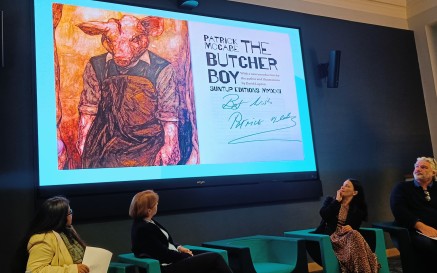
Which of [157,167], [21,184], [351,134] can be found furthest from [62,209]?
[351,134]

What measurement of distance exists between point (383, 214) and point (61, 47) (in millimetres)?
3663

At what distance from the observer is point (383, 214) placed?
496 centimetres

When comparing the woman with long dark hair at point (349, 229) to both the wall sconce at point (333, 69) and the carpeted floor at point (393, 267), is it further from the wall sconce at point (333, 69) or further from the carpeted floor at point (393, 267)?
the wall sconce at point (333, 69)

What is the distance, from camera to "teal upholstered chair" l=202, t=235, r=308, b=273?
2.99m

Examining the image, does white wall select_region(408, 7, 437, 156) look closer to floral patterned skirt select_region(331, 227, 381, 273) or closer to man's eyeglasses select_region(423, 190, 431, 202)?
man's eyeglasses select_region(423, 190, 431, 202)

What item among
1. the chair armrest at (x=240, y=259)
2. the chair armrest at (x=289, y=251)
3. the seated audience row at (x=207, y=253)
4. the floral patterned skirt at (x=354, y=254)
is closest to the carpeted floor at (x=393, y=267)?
the seated audience row at (x=207, y=253)

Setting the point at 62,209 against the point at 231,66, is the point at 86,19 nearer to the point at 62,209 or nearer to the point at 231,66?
the point at 231,66

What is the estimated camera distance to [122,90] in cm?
360

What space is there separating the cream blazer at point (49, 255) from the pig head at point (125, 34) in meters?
1.64

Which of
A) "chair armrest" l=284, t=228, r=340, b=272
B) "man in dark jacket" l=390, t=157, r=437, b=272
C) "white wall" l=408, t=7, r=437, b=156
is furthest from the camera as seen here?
"white wall" l=408, t=7, r=437, b=156

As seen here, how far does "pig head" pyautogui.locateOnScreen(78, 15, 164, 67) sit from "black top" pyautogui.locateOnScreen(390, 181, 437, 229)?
7.91 ft

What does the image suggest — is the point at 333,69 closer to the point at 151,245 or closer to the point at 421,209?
the point at 421,209
